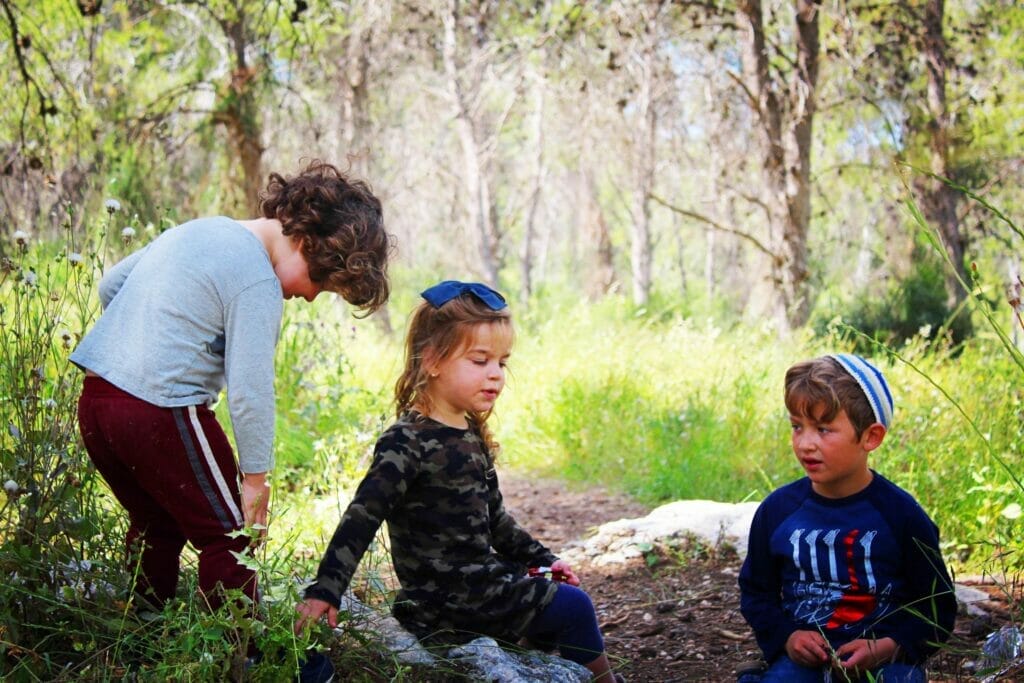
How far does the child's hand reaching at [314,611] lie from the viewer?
2343 millimetres

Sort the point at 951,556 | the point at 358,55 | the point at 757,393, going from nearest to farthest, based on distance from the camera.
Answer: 1. the point at 951,556
2. the point at 757,393
3. the point at 358,55

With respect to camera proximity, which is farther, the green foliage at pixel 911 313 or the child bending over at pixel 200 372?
the green foliage at pixel 911 313

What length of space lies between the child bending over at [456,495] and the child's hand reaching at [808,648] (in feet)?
1.74

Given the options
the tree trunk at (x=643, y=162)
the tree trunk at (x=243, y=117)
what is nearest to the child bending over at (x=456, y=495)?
the tree trunk at (x=243, y=117)

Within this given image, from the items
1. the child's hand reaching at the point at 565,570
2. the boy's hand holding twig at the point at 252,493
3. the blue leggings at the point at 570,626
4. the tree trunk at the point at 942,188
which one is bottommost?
the blue leggings at the point at 570,626

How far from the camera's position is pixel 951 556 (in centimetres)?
400

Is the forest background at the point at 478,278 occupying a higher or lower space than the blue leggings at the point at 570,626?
→ higher

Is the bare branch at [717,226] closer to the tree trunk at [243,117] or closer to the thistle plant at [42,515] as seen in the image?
the tree trunk at [243,117]

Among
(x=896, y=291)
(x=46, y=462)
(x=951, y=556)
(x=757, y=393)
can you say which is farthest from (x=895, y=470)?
(x=896, y=291)

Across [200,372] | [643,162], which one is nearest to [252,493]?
[200,372]

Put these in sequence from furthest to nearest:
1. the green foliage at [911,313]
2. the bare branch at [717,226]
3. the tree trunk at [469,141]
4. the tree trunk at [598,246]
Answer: the tree trunk at [598,246] → the tree trunk at [469,141] → the green foliage at [911,313] → the bare branch at [717,226]

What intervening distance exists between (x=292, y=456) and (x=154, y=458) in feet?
9.22

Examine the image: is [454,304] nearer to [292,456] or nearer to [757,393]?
[292,456]

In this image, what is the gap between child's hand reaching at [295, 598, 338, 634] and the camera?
7.69 ft
